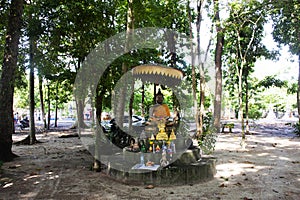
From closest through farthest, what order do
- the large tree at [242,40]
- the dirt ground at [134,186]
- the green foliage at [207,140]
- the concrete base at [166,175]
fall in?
the dirt ground at [134,186] → the concrete base at [166,175] → the green foliage at [207,140] → the large tree at [242,40]

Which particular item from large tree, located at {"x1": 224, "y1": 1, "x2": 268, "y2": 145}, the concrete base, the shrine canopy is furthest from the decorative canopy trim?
large tree, located at {"x1": 224, "y1": 1, "x2": 268, "y2": 145}

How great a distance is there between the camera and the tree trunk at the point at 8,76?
9422mm

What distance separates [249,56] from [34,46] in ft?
45.8

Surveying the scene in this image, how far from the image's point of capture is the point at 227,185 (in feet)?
21.2

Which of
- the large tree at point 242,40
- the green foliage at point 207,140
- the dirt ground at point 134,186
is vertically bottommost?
the dirt ground at point 134,186

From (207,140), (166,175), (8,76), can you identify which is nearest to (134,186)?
(166,175)

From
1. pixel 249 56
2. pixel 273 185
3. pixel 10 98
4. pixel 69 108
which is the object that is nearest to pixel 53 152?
pixel 10 98

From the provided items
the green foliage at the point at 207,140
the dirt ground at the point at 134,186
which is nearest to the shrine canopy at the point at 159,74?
the green foliage at the point at 207,140

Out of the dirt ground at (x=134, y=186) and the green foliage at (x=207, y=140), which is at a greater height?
the green foliage at (x=207, y=140)

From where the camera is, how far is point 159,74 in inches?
313

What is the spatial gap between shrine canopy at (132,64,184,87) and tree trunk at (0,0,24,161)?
4.61m

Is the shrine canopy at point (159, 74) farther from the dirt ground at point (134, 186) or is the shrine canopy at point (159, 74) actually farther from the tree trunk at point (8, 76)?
the tree trunk at point (8, 76)

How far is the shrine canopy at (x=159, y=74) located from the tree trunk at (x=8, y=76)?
15.1 feet

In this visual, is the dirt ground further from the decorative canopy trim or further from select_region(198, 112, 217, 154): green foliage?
the decorative canopy trim
